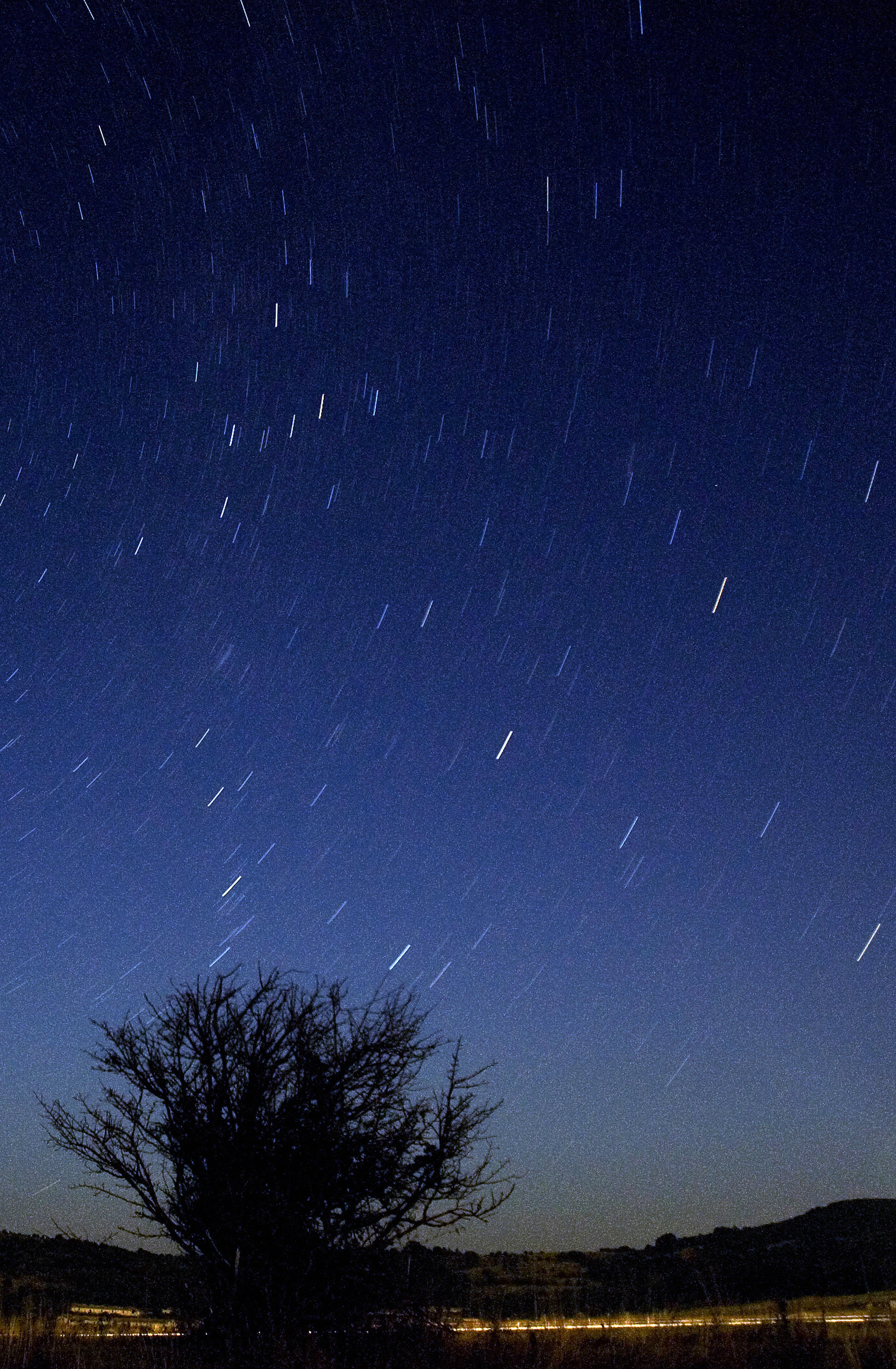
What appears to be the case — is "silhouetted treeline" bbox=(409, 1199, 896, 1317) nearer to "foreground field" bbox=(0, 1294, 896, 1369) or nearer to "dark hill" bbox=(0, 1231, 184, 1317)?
"foreground field" bbox=(0, 1294, 896, 1369)


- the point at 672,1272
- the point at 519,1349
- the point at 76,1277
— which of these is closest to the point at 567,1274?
the point at 672,1272

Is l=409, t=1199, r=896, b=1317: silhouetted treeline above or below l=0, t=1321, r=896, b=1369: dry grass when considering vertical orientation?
below

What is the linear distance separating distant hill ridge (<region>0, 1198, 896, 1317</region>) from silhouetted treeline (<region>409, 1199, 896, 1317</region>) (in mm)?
63

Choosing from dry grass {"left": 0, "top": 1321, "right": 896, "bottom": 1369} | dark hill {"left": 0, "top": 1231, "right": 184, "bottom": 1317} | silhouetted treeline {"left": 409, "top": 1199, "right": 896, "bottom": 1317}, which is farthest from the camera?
silhouetted treeline {"left": 409, "top": 1199, "right": 896, "bottom": 1317}

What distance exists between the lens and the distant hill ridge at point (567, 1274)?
12.6 metres

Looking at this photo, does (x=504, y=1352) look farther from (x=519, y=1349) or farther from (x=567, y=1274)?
(x=567, y=1274)

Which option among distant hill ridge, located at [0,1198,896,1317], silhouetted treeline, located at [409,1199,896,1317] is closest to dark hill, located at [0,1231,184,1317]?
distant hill ridge, located at [0,1198,896,1317]

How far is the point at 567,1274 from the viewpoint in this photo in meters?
34.2

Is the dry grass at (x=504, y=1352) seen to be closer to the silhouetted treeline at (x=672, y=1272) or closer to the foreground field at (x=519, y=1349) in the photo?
the foreground field at (x=519, y=1349)

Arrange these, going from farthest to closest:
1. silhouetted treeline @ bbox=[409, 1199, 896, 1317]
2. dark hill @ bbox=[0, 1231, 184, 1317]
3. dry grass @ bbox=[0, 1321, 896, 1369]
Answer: silhouetted treeline @ bbox=[409, 1199, 896, 1317] → dark hill @ bbox=[0, 1231, 184, 1317] → dry grass @ bbox=[0, 1321, 896, 1369]

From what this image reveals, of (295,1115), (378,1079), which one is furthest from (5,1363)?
(378,1079)

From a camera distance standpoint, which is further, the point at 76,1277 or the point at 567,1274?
the point at 567,1274

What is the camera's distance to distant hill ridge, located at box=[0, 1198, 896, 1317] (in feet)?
41.2

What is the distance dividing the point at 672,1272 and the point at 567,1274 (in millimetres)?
3985
